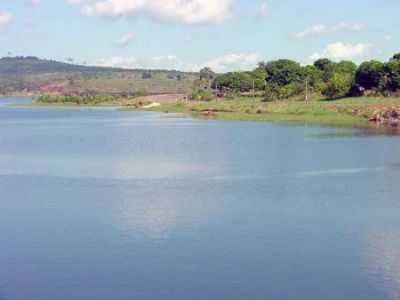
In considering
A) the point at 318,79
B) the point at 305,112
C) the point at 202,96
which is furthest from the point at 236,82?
the point at 305,112

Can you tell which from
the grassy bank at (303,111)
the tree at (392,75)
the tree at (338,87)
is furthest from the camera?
the tree at (338,87)

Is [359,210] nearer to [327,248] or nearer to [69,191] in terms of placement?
[327,248]

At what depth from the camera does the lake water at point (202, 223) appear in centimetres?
1738

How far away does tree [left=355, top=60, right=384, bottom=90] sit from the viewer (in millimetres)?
81000

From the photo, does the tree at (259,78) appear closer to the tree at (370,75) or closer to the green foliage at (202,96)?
the green foliage at (202,96)

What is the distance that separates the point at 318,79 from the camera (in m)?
103

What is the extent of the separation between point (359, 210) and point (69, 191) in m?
11.1

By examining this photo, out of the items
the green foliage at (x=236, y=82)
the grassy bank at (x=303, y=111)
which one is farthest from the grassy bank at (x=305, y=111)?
the green foliage at (x=236, y=82)

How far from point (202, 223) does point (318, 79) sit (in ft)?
270

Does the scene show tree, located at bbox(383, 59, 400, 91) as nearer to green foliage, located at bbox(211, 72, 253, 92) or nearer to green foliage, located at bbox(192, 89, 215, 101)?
green foliage, located at bbox(192, 89, 215, 101)

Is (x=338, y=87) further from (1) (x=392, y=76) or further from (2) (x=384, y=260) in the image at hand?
(2) (x=384, y=260)

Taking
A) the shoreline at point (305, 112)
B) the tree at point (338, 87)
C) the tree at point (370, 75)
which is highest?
the tree at point (370, 75)

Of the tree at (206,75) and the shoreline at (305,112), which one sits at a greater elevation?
the tree at (206,75)

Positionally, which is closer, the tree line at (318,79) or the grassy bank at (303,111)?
the grassy bank at (303,111)
